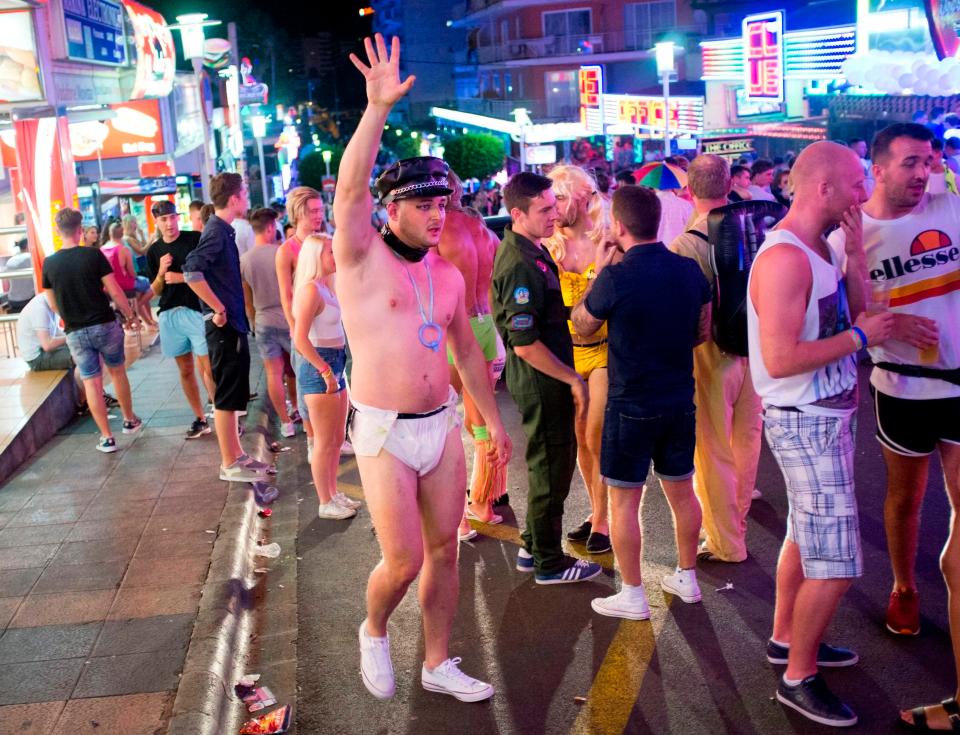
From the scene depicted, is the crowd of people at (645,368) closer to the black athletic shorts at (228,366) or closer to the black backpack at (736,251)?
the black backpack at (736,251)

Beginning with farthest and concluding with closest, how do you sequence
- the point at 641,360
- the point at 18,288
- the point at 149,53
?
the point at 149,53 < the point at 18,288 < the point at 641,360

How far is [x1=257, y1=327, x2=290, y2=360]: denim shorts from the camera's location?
8.87 metres

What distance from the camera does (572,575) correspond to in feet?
18.0

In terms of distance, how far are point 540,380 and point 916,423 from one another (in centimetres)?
181

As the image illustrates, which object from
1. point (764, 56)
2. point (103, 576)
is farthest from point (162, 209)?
point (764, 56)

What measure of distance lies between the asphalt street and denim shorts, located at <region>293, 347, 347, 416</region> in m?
1.13

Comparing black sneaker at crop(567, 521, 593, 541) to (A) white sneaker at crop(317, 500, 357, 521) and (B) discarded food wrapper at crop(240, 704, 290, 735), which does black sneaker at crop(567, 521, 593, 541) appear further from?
(B) discarded food wrapper at crop(240, 704, 290, 735)

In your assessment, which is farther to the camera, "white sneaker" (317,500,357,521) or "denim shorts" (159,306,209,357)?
"denim shorts" (159,306,209,357)

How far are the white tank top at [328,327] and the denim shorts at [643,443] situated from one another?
2.71 metres

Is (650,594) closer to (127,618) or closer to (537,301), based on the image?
(537,301)

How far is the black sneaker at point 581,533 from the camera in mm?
6219

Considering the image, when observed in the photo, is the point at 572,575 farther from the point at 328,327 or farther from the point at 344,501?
the point at 328,327

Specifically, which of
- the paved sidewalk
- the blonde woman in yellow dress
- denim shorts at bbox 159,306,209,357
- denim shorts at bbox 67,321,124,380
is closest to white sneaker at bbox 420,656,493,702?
the paved sidewalk

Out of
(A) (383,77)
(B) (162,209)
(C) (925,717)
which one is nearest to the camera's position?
(A) (383,77)
